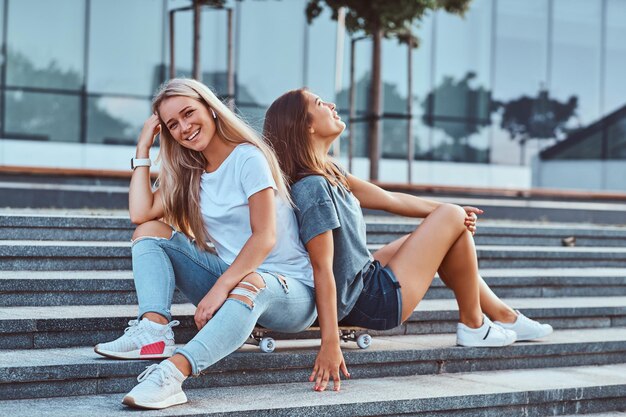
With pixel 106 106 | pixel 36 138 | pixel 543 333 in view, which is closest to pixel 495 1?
pixel 106 106

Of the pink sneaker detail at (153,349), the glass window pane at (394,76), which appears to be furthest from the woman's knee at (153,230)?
the glass window pane at (394,76)

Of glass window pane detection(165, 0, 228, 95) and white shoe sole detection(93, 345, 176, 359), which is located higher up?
glass window pane detection(165, 0, 228, 95)

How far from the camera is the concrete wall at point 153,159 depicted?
1485cm

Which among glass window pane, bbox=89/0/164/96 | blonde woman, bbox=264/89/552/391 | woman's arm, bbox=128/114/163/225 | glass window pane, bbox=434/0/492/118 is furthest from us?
glass window pane, bbox=434/0/492/118

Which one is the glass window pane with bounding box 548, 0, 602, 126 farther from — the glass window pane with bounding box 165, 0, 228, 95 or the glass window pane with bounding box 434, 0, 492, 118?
the glass window pane with bounding box 165, 0, 228, 95

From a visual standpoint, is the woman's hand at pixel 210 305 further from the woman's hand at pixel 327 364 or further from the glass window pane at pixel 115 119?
the glass window pane at pixel 115 119

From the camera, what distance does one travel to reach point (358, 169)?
1675 cm

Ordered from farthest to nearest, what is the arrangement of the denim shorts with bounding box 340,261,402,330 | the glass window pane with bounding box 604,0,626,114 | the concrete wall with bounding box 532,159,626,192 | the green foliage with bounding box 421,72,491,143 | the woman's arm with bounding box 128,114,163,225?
1. the glass window pane with bounding box 604,0,626,114
2. the concrete wall with bounding box 532,159,626,192
3. the green foliage with bounding box 421,72,491,143
4. the denim shorts with bounding box 340,261,402,330
5. the woman's arm with bounding box 128,114,163,225

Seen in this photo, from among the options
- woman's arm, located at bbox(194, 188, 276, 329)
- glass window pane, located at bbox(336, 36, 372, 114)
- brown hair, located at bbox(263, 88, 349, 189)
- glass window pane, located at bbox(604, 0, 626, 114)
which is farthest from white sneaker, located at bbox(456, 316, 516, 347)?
glass window pane, located at bbox(604, 0, 626, 114)

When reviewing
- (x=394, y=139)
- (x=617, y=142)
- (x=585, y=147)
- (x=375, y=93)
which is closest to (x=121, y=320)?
(x=375, y=93)

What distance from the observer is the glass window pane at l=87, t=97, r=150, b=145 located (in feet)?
50.5

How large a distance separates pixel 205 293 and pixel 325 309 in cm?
54

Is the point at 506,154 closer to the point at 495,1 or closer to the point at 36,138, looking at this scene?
the point at 495,1

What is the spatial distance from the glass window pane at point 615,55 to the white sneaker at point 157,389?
1845 centimetres
